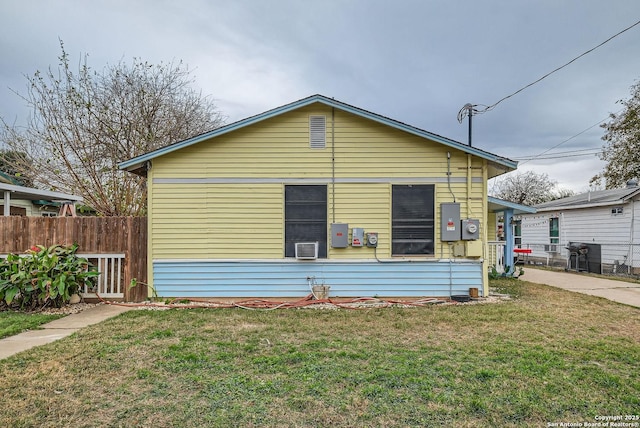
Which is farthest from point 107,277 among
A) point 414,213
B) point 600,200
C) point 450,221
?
point 600,200

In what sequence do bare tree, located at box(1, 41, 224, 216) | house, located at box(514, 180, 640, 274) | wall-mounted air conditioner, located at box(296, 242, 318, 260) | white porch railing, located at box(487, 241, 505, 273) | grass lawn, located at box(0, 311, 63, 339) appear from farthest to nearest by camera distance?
house, located at box(514, 180, 640, 274) → white porch railing, located at box(487, 241, 505, 273) → bare tree, located at box(1, 41, 224, 216) → wall-mounted air conditioner, located at box(296, 242, 318, 260) → grass lawn, located at box(0, 311, 63, 339)

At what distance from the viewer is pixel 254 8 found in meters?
9.73

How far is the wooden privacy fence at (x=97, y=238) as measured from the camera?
6660 millimetres

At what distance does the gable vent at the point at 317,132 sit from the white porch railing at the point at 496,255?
21.5 ft

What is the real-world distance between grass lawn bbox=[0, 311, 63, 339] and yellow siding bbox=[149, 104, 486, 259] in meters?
2.00

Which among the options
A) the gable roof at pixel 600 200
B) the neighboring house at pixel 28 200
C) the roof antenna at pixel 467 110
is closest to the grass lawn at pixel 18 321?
the neighboring house at pixel 28 200

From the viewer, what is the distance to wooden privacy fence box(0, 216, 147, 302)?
6660mm

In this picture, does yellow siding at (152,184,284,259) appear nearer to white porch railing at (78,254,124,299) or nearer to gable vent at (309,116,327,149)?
white porch railing at (78,254,124,299)

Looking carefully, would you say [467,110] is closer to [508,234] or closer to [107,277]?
[508,234]

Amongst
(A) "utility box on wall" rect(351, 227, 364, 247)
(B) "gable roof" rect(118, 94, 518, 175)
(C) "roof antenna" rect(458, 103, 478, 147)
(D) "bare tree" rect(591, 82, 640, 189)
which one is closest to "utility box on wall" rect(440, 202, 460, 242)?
(B) "gable roof" rect(118, 94, 518, 175)

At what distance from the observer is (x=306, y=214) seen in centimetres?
700

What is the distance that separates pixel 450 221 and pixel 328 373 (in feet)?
15.1

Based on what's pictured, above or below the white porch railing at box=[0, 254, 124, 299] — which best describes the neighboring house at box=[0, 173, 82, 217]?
above

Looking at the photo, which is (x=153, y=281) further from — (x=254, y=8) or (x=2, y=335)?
(x=254, y=8)
